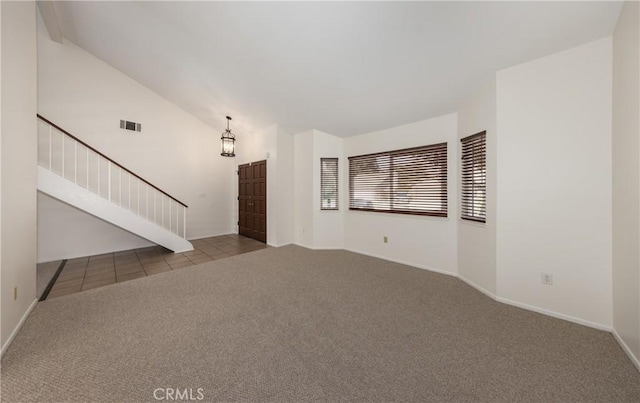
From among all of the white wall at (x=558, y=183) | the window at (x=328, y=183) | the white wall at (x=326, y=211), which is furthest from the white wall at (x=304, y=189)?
the white wall at (x=558, y=183)

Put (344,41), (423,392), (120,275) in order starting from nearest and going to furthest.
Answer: (423,392)
(344,41)
(120,275)

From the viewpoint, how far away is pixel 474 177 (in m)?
3.03

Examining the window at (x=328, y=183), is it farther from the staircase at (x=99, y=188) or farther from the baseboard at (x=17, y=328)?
the baseboard at (x=17, y=328)

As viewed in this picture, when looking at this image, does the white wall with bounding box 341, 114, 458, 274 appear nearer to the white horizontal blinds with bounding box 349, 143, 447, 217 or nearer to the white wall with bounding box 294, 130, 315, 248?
the white horizontal blinds with bounding box 349, 143, 447, 217

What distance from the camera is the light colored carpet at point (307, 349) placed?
140cm

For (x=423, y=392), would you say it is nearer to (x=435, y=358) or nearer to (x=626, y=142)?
(x=435, y=358)

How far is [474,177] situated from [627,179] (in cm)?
131

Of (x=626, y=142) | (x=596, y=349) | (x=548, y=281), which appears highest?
(x=626, y=142)

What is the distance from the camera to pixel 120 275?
341 centimetres

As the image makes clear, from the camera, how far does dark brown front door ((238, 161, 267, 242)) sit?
5543mm

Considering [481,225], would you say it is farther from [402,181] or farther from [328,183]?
[328,183]

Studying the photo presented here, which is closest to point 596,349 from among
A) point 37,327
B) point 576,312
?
point 576,312

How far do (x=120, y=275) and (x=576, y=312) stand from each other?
5.78 m

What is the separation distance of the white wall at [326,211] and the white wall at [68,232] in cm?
434
